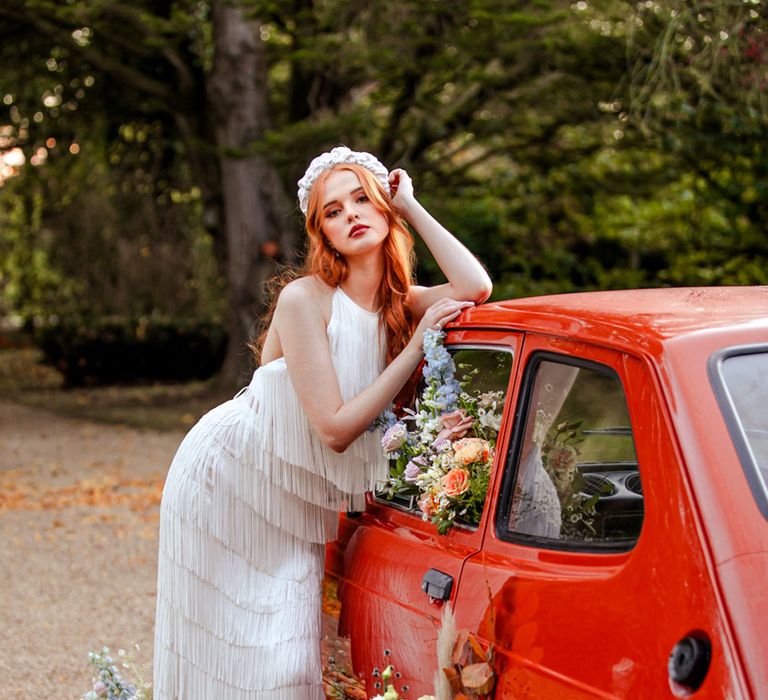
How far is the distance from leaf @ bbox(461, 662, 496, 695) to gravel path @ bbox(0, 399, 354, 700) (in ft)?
2.67

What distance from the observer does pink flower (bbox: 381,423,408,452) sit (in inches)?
120

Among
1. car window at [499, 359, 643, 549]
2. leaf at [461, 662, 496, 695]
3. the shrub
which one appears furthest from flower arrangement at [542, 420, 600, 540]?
the shrub

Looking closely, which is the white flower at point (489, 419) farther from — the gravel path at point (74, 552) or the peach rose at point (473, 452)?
the gravel path at point (74, 552)

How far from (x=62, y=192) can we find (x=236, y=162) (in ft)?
24.0

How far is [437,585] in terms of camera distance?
2703 mm

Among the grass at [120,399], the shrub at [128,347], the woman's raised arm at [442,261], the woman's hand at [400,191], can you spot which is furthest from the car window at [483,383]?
the shrub at [128,347]

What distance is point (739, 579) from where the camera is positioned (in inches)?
77.7

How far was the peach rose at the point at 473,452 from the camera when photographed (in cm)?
281

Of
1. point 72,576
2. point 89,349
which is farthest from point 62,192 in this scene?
point 72,576

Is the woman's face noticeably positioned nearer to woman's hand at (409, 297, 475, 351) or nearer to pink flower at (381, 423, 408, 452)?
woman's hand at (409, 297, 475, 351)

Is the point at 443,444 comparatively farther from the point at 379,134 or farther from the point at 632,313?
the point at 379,134

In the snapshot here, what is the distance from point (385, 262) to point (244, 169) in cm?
1191

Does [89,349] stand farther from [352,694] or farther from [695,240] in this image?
[352,694]

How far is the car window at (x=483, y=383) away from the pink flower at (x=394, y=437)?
0.11 m
